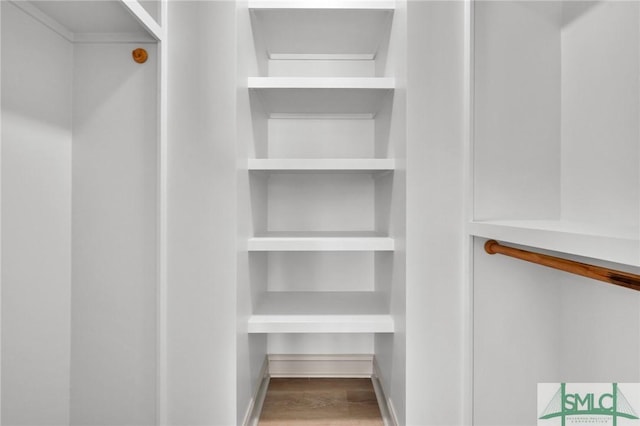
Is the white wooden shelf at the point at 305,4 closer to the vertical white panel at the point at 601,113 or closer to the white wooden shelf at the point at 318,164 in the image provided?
the white wooden shelf at the point at 318,164

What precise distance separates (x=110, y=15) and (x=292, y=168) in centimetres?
69

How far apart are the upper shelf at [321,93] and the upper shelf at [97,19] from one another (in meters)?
0.37

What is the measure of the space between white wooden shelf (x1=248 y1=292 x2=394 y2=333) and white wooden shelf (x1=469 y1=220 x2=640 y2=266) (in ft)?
1.70

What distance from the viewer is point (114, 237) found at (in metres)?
1.36

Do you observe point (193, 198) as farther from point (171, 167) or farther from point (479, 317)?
point (479, 317)

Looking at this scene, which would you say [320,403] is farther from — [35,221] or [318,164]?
[35,221]

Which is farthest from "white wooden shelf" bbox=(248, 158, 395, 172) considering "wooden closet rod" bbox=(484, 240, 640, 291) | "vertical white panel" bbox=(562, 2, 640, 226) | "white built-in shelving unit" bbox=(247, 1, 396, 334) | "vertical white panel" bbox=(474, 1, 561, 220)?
"vertical white panel" bbox=(562, 2, 640, 226)

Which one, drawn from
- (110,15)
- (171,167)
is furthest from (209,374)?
(110,15)

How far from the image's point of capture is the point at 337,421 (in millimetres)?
1555

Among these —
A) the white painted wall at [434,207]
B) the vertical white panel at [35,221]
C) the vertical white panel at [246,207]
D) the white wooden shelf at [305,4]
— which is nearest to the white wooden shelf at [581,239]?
the white painted wall at [434,207]

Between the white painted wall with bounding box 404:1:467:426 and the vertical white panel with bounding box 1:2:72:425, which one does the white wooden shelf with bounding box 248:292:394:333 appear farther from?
the vertical white panel with bounding box 1:2:72:425

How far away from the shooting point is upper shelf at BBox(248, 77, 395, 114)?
4.79ft

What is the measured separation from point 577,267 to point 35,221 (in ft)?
4.50

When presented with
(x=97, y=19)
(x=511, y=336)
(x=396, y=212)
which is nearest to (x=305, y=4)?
(x=97, y=19)
